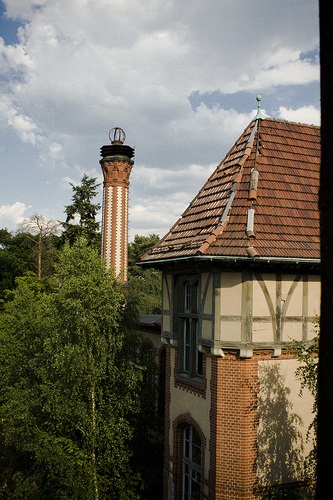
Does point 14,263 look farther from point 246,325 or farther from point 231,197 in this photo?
point 246,325

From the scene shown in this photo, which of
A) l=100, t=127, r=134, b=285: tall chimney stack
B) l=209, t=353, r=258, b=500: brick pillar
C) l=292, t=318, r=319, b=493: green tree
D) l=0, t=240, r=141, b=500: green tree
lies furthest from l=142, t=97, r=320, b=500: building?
l=100, t=127, r=134, b=285: tall chimney stack

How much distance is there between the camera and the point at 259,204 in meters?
10.6

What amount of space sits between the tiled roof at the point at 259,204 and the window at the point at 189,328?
0.97 m

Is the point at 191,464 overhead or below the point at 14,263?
below

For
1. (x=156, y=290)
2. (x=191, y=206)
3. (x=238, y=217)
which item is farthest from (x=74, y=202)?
(x=238, y=217)

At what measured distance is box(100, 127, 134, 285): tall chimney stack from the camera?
77.8 feet

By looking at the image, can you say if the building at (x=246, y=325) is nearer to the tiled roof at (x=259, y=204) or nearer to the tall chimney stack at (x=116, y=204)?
the tiled roof at (x=259, y=204)

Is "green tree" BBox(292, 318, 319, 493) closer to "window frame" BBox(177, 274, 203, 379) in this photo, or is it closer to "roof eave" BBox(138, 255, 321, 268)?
"roof eave" BBox(138, 255, 321, 268)

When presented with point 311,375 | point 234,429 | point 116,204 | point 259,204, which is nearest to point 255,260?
point 259,204

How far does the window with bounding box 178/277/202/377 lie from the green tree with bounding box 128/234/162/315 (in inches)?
306

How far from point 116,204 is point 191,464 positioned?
1504cm

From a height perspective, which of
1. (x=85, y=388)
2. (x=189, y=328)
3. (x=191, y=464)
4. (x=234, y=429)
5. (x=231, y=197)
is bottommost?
(x=191, y=464)

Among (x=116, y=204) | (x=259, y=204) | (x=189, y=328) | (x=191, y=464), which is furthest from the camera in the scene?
(x=116, y=204)

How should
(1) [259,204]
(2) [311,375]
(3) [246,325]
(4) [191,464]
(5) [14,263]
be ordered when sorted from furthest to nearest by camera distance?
(5) [14,263]
(4) [191,464]
(1) [259,204]
(3) [246,325]
(2) [311,375]
